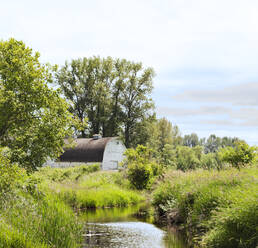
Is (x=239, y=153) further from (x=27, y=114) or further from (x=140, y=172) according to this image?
(x=27, y=114)

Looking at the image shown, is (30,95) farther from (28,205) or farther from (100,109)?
(100,109)

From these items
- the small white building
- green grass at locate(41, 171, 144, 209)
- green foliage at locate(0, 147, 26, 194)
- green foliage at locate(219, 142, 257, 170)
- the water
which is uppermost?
the small white building

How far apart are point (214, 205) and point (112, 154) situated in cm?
3859

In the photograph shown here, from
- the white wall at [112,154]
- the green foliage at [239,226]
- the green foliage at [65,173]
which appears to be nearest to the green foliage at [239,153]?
the green foliage at [239,226]

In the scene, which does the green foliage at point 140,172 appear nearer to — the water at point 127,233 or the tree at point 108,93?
the water at point 127,233

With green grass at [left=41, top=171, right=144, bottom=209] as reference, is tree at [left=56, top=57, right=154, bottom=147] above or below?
above

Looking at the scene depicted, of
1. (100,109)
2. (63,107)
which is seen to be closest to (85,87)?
(100,109)

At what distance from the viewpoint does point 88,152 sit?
4941 centimetres

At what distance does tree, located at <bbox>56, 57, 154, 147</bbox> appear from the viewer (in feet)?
186

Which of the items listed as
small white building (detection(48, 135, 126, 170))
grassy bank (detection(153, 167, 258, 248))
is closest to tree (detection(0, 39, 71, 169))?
grassy bank (detection(153, 167, 258, 248))

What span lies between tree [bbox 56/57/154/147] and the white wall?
3.84 metres

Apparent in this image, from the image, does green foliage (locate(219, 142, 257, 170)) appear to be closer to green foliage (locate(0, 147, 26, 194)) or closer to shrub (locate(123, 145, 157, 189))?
shrub (locate(123, 145, 157, 189))

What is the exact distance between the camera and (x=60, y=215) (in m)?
9.87

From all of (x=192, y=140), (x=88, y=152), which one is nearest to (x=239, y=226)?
(x=88, y=152)
